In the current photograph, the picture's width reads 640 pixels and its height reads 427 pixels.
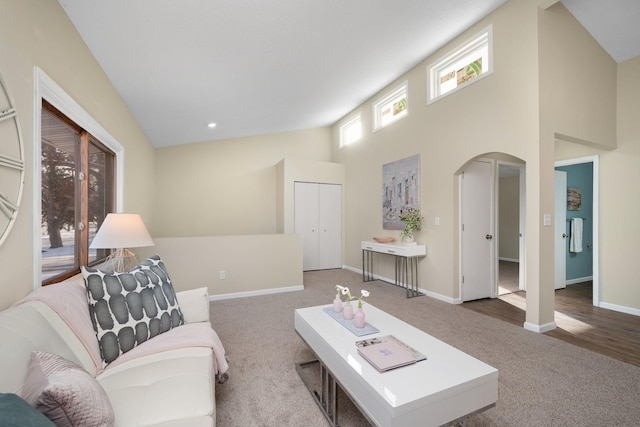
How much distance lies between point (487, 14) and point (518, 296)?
3.72 m

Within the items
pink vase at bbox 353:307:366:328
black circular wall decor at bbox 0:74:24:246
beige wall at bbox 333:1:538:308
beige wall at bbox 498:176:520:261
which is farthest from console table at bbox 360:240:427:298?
beige wall at bbox 498:176:520:261

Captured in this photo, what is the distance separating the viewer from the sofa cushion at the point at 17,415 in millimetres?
575

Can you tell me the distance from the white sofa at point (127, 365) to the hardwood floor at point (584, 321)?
125 inches

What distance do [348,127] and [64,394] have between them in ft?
20.1

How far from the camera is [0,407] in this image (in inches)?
23.5

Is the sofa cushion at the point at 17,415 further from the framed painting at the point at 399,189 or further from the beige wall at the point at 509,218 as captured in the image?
the beige wall at the point at 509,218

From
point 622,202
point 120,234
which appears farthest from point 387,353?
point 622,202

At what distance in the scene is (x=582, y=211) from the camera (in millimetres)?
4652

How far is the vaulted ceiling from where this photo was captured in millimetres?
2105

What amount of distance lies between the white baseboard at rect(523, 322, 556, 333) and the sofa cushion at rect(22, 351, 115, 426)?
3.42 metres

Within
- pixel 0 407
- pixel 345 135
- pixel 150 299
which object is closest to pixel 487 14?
pixel 345 135

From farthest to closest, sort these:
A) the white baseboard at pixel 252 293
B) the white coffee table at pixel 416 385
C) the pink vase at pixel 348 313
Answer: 1. the white baseboard at pixel 252 293
2. the pink vase at pixel 348 313
3. the white coffee table at pixel 416 385

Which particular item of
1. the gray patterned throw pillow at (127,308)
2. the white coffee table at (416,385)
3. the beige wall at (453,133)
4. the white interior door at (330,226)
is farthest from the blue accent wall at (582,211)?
the gray patterned throw pillow at (127,308)

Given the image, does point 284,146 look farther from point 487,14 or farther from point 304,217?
point 487,14
